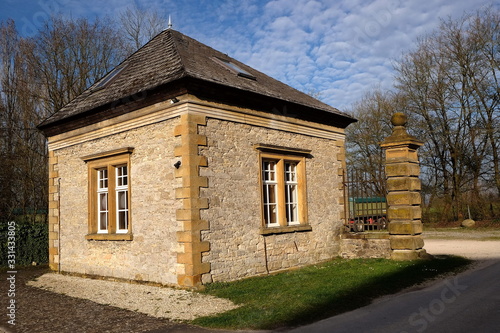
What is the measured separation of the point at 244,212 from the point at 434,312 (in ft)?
16.5

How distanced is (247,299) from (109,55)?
22.1m

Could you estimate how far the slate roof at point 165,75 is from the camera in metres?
10.2

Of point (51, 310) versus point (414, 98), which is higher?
point (414, 98)

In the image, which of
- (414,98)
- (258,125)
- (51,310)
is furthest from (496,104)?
(51,310)

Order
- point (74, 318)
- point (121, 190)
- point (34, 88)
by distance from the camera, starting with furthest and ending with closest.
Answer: point (34, 88) < point (121, 190) < point (74, 318)

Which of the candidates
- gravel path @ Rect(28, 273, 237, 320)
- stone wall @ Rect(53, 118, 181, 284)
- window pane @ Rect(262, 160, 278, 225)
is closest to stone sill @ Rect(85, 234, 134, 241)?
stone wall @ Rect(53, 118, 181, 284)

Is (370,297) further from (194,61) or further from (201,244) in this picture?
(194,61)

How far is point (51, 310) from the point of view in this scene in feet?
27.1

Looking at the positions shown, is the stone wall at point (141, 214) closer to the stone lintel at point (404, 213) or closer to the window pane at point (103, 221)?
the window pane at point (103, 221)

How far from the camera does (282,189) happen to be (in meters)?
11.8
